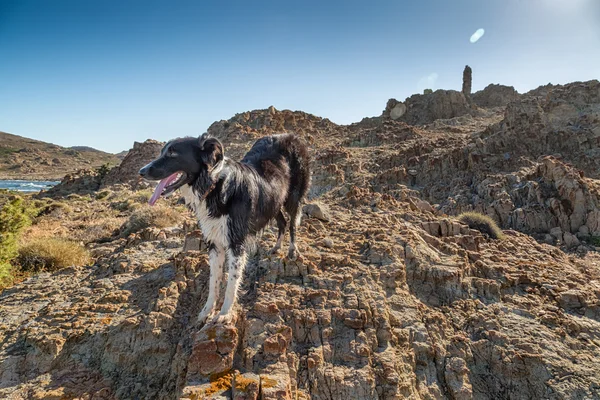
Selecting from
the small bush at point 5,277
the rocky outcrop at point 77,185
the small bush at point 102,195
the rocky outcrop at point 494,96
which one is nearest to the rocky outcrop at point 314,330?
the small bush at point 5,277

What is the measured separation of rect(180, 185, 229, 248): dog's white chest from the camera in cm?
354

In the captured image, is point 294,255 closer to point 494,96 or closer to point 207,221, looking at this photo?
point 207,221

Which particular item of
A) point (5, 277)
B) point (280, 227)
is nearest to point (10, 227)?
point (5, 277)

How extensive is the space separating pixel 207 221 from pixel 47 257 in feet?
16.5

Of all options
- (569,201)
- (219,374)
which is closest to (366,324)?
(219,374)

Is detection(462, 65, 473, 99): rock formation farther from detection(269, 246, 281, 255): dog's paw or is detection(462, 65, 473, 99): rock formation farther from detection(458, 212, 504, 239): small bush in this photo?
detection(269, 246, 281, 255): dog's paw

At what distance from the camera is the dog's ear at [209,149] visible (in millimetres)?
3449

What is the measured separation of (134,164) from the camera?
2566cm

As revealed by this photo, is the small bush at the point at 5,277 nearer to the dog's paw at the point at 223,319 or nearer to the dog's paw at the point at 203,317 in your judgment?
the dog's paw at the point at 203,317

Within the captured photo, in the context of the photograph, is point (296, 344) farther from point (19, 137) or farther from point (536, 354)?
point (19, 137)

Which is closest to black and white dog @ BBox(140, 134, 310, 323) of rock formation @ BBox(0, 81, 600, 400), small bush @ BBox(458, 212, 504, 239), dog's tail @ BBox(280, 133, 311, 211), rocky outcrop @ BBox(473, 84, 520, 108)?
rock formation @ BBox(0, 81, 600, 400)

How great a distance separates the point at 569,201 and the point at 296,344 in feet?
43.9

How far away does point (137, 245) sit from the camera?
6340 millimetres

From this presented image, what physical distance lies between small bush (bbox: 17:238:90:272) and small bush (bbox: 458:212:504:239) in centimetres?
983
